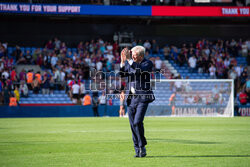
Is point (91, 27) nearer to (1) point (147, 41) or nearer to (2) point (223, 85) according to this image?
(1) point (147, 41)

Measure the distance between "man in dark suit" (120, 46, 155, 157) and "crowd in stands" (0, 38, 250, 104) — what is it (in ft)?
71.3

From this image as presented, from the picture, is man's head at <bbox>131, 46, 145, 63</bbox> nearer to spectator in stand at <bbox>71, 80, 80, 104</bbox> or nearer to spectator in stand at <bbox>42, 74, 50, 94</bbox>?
spectator in stand at <bbox>71, 80, 80, 104</bbox>

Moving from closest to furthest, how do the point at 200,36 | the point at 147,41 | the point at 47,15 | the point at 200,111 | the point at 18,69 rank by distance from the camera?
the point at 200,111 < the point at 18,69 < the point at 47,15 < the point at 147,41 < the point at 200,36

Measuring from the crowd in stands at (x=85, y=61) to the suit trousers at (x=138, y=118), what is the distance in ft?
71.2

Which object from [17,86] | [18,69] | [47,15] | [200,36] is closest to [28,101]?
[17,86]

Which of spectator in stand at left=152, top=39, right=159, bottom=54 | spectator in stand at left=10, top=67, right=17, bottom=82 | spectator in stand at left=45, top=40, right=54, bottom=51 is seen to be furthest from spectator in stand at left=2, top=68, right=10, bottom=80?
spectator in stand at left=152, top=39, right=159, bottom=54

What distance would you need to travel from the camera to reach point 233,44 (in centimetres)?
3881

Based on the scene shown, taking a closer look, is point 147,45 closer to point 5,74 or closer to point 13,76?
point 13,76

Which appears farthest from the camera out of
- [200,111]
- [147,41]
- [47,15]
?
[147,41]

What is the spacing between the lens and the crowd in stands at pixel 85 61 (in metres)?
30.5

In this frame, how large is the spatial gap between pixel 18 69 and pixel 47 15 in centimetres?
548

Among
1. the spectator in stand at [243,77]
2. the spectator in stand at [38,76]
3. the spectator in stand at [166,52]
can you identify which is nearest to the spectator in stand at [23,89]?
the spectator in stand at [38,76]

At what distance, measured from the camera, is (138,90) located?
8.57 m

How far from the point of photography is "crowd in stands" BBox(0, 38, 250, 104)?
3047 centimetres
